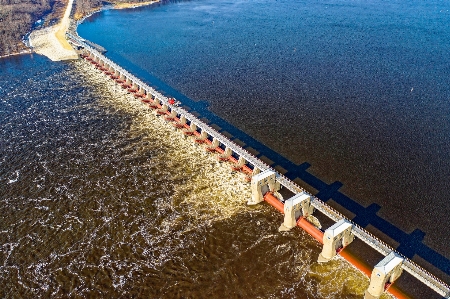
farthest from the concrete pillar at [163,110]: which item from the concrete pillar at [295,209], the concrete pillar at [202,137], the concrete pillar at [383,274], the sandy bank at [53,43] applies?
the concrete pillar at [383,274]

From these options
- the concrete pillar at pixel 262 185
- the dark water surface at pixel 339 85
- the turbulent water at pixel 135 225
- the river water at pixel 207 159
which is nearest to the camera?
the turbulent water at pixel 135 225

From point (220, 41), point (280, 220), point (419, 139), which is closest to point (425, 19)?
point (220, 41)

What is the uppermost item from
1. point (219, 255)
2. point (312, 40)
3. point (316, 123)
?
point (312, 40)

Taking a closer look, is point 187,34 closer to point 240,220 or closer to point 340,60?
point 340,60

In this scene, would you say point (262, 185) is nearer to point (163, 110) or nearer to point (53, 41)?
point (163, 110)

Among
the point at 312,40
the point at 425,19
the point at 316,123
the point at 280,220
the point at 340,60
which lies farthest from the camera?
the point at 425,19

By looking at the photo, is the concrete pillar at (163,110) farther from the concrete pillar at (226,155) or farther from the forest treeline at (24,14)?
the forest treeline at (24,14)

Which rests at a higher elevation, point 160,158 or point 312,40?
point 312,40
